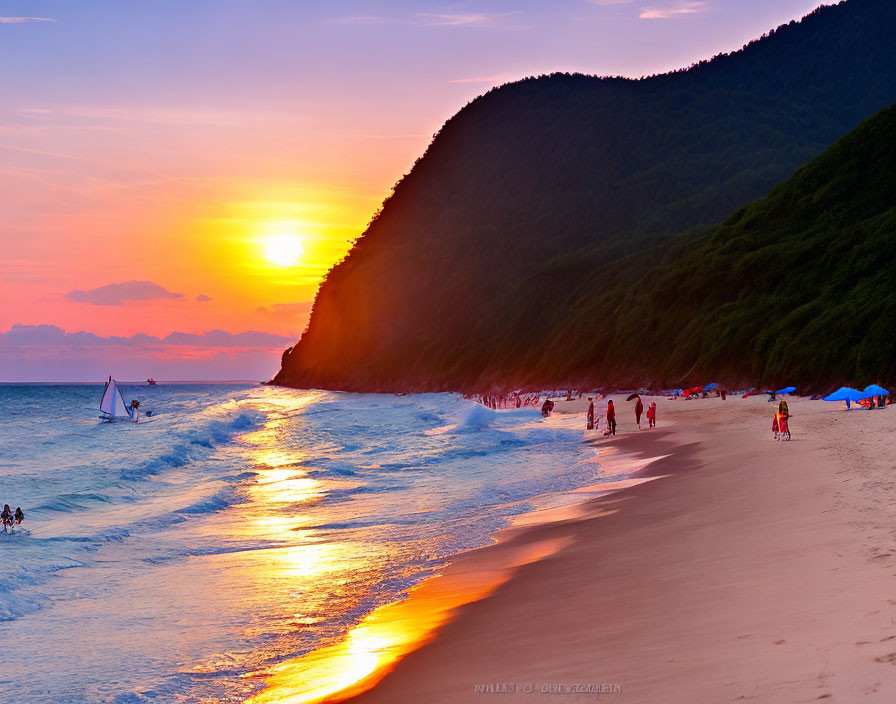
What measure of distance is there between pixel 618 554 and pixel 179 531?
10329 millimetres

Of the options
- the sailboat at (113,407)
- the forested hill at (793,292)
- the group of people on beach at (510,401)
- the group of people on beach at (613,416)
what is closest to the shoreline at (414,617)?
the group of people on beach at (613,416)

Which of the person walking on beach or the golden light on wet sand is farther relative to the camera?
the person walking on beach

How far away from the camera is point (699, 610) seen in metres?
7.09

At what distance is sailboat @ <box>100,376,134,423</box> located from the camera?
259 ft

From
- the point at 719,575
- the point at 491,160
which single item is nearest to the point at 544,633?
the point at 719,575

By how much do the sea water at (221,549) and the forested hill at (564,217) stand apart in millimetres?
69128

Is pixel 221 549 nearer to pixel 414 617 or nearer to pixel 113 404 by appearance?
pixel 414 617

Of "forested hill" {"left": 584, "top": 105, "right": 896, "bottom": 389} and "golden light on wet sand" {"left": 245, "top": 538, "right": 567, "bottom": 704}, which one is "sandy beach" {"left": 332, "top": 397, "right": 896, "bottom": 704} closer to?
"golden light on wet sand" {"left": 245, "top": 538, "right": 567, "bottom": 704}

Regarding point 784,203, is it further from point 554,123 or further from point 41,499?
point 554,123

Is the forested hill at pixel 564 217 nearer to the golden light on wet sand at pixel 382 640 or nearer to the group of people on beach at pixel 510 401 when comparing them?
the group of people on beach at pixel 510 401

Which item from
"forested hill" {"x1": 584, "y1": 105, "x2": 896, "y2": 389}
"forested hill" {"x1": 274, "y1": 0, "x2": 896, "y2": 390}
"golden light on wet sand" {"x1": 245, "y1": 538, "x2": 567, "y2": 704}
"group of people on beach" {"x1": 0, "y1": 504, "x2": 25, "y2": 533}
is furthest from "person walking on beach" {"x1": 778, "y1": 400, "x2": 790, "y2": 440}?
"forested hill" {"x1": 274, "y1": 0, "x2": 896, "y2": 390}

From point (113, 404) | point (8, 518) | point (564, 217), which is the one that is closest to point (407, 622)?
point (8, 518)

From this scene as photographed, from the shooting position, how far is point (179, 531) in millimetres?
17406

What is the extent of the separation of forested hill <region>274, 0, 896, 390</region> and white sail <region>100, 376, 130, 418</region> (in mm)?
48250
